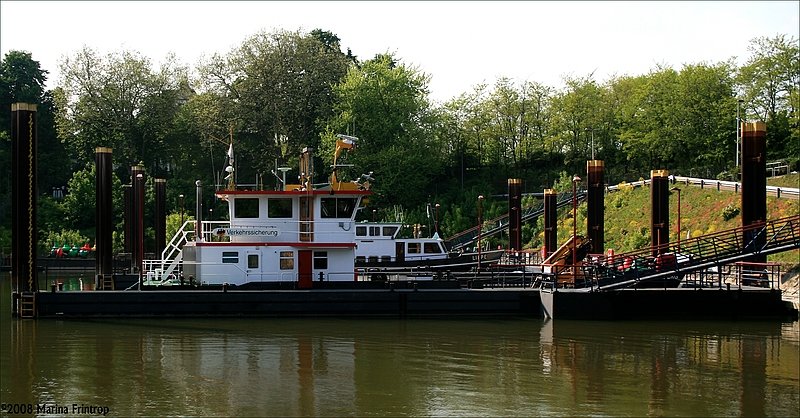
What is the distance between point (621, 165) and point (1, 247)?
4565cm

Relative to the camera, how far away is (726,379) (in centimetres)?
2256

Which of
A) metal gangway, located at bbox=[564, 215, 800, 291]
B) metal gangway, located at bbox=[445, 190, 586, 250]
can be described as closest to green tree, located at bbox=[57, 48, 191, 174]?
metal gangway, located at bbox=[445, 190, 586, 250]

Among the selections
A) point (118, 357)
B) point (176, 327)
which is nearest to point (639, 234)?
point (176, 327)

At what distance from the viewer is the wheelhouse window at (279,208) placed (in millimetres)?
34469

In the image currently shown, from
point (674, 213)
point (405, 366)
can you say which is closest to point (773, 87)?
point (674, 213)

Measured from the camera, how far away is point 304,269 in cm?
3403

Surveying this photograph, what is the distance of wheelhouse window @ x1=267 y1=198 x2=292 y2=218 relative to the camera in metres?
34.5

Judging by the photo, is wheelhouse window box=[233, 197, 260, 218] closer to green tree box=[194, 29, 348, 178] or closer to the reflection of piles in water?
the reflection of piles in water

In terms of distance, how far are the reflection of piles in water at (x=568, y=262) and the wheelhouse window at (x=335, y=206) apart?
7.61 meters

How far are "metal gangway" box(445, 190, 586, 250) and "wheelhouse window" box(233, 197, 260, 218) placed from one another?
27647 mm

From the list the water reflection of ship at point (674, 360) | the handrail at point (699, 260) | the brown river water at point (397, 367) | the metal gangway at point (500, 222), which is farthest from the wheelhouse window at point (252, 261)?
the metal gangway at point (500, 222)

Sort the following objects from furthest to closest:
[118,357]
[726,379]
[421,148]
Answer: [421,148] → [118,357] → [726,379]

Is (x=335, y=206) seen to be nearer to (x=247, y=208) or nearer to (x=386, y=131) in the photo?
(x=247, y=208)

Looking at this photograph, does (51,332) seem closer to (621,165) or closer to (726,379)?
(726,379)
